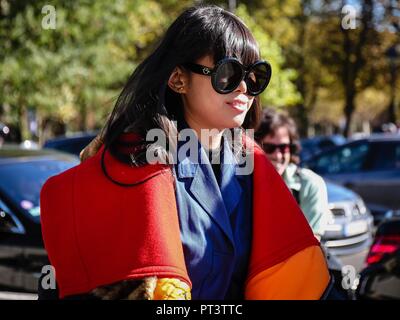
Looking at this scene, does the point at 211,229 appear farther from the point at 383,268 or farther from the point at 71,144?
the point at 71,144

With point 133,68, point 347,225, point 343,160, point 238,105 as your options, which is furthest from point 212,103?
point 133,68

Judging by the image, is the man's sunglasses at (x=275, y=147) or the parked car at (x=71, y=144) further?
the parked car at (x=71, y=144)

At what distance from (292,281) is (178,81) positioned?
628 mm

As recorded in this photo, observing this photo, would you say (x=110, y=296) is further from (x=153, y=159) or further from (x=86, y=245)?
(x=153, y=159)

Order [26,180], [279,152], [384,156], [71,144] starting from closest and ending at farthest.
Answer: [279,152]
[26,180]
[384,156]
[71,144]

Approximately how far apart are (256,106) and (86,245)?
2.48 feet

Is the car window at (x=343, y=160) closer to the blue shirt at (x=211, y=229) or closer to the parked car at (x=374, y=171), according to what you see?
the parked car at (x=374, y=171)

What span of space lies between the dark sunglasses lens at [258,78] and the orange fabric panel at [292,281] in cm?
47

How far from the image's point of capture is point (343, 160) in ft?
33.2

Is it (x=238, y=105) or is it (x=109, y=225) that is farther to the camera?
(x=238, y=105)

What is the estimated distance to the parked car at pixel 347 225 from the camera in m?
7.14

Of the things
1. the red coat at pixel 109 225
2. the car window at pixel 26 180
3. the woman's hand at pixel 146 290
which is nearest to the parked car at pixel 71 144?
the car window at pixel 26 180

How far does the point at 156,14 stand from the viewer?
21359 millimetres

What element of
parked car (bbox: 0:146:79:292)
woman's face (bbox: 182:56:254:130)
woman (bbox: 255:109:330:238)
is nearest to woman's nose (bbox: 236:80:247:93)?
woman's face (bbox: 182:56:254:130)
